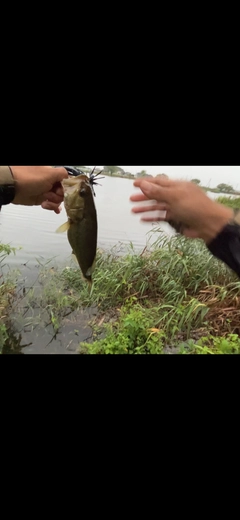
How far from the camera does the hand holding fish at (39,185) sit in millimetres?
1711

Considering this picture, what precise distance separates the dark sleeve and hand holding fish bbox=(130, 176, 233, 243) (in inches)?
0.9

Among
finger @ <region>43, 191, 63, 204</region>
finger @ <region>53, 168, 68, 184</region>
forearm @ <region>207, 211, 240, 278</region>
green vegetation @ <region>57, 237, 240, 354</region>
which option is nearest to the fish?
finger @ <region>53, 168, 68, 184</region>

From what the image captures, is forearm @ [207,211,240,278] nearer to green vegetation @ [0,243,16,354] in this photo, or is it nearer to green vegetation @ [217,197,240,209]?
green vegetation @ [217,197,240,209]

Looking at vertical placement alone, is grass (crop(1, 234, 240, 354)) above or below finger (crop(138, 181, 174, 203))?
below

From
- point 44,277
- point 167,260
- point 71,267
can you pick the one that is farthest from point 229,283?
point 44,277

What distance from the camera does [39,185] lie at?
1770 millimetres

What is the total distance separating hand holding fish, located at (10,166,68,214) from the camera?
171 cm

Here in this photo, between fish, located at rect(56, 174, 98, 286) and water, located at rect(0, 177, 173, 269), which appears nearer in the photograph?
fish, located at rect(56, 174, 98, 286)

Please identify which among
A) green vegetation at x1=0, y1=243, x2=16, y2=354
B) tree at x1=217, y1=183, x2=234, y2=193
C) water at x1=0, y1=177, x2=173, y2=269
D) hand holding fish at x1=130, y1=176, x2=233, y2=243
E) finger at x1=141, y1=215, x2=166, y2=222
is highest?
hand holding fish at x1=130, y1=176, x2=233, y2=243

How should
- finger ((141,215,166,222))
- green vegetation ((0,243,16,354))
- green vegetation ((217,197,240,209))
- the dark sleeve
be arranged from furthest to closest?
1. green vegetation ((0,243,16,354))
2. green vegetation ((217,197,240,209))
3. finger ((141,215,166,222))
4. the dark sleeve

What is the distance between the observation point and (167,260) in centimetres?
256
